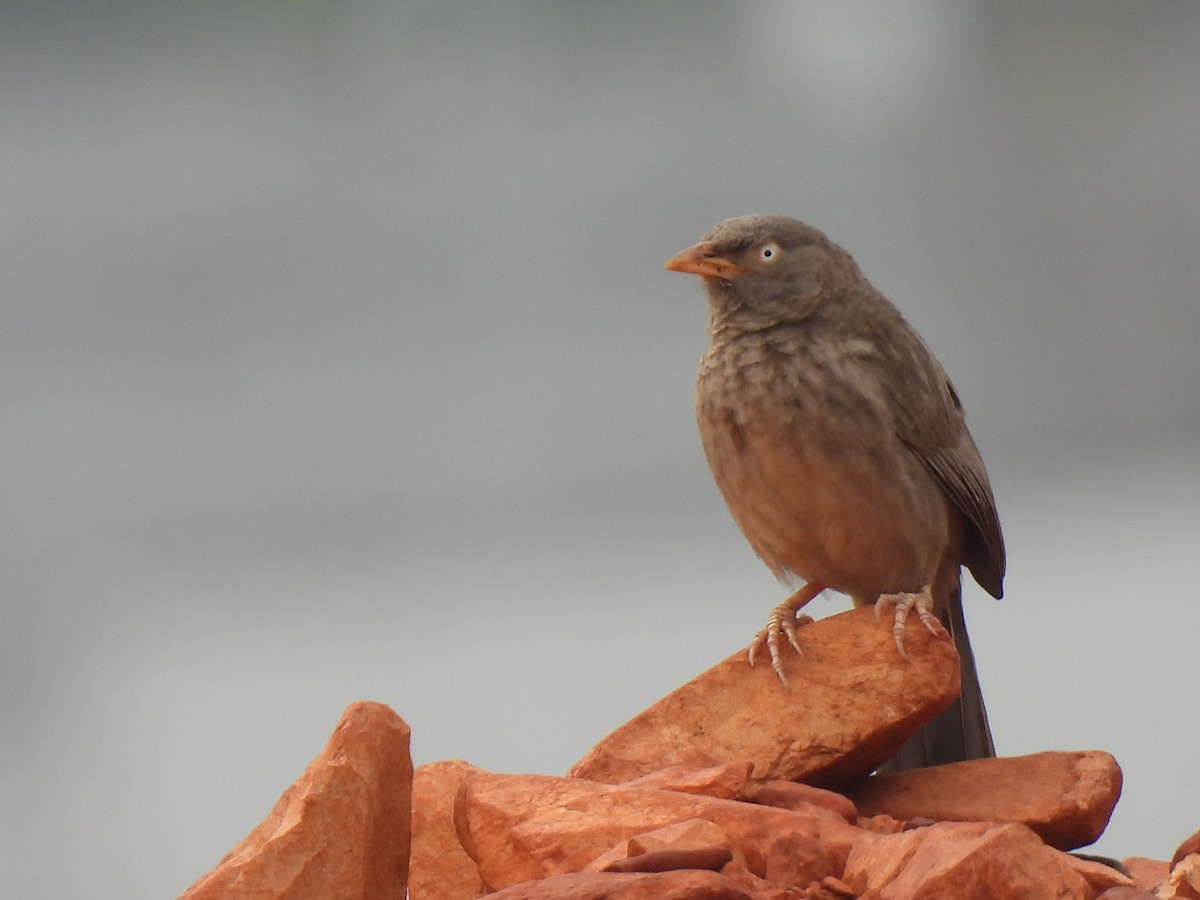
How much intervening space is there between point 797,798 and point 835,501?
104cm

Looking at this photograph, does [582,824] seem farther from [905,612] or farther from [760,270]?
[760,270]

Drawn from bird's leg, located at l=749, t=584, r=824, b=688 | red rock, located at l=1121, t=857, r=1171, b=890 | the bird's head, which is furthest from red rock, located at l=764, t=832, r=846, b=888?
the bird's head

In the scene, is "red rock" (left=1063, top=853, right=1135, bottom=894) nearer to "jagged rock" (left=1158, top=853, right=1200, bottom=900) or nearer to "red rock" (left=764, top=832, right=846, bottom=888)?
"jagged rock" (left=1158, top=853, right=1200, bottom=900)

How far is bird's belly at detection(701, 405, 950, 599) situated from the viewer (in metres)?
3.83

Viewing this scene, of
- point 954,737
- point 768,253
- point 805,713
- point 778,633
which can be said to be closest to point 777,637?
point 778,633

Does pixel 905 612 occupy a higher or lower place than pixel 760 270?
lower

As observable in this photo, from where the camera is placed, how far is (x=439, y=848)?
3176 mm

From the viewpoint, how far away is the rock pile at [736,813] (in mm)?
2451

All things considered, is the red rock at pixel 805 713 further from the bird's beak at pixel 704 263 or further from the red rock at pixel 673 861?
the bird's beak at pixel 704 263

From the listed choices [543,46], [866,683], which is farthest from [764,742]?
[543,46]

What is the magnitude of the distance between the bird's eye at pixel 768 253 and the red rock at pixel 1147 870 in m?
1.77

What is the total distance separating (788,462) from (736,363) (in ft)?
1.04

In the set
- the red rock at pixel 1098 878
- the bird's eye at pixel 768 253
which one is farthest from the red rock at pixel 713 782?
the bird's eye at pixel 768 253

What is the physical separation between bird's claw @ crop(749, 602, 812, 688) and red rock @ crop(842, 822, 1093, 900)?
0.86 meters
